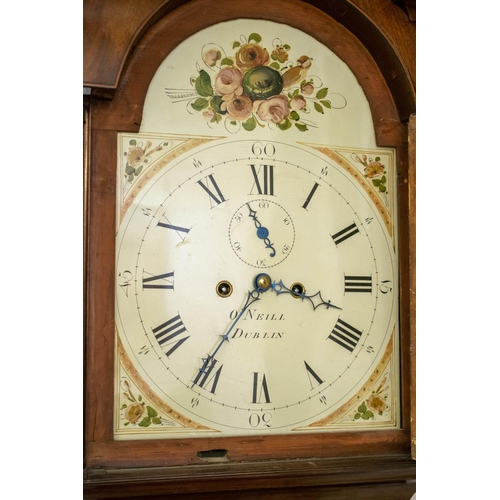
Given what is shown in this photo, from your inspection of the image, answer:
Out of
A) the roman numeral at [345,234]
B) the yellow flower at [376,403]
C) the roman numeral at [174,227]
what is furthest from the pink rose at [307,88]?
the yellow flower at [376,403]

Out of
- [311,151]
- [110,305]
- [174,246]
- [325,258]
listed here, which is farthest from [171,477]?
[311,151]

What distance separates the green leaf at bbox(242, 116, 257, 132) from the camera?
162cm

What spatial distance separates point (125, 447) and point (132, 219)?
45 centimetres

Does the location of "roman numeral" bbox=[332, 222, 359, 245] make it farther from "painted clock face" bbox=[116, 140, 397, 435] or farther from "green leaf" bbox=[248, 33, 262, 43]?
"green leaf" bbox=[248, 33, 262, 43]

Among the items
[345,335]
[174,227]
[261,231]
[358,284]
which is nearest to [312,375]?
[345,335]

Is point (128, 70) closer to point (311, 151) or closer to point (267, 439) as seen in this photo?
point (311, 151)

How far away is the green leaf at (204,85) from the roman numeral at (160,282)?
394 millimetres

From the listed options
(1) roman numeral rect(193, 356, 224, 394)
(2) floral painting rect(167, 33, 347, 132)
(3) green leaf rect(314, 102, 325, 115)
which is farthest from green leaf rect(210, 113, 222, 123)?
(1) roman numeral rect(193, 356, 224, 394)

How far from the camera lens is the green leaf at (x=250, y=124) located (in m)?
1.62

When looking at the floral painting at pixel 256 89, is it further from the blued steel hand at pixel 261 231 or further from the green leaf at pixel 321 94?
the blued steel hand at pixel 261 231

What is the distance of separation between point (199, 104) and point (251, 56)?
16cm

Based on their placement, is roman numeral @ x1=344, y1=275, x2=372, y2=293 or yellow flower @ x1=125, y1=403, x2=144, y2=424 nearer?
yellow flower @ x1=125, y1=403, x2=144, y2=424

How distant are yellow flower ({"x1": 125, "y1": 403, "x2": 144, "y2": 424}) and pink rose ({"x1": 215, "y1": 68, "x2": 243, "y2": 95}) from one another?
679 millimetres

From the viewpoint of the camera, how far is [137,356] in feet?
4.96
